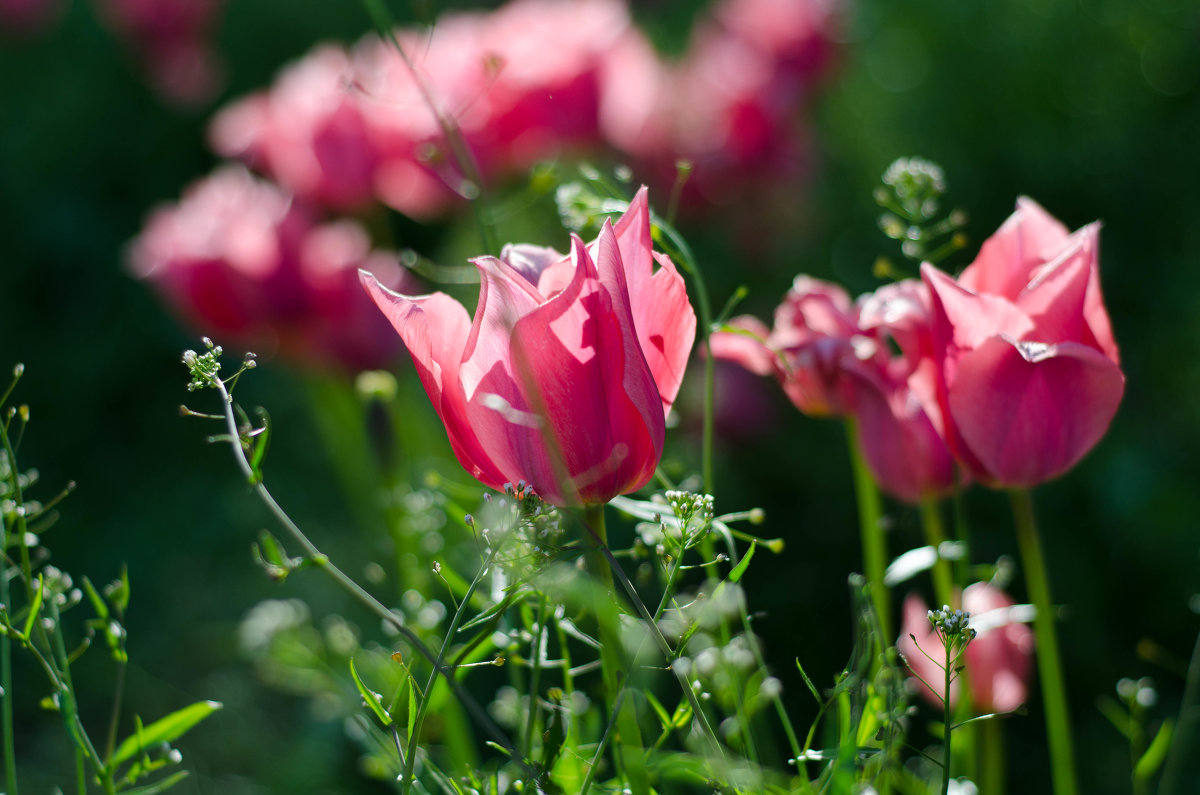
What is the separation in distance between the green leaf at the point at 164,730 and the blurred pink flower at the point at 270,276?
57 centimetres

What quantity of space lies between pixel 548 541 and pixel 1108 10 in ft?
4.50

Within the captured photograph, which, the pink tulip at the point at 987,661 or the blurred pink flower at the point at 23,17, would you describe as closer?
the pink tulip at the point at 987,661

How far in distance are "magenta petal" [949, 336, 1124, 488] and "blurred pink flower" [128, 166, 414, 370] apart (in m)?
0.60

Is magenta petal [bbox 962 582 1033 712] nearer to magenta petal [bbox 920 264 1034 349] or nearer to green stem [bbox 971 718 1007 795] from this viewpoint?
green stem [bbox 971 718 1007 795]

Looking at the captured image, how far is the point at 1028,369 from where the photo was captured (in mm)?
279

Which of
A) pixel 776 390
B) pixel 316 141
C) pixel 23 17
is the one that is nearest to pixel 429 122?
pixel 316 141

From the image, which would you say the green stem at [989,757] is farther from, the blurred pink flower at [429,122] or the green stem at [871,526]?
the blurred pink flower at [429,122]

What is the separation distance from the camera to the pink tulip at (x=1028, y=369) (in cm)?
27

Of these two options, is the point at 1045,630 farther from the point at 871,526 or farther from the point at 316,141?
the point at 316,141

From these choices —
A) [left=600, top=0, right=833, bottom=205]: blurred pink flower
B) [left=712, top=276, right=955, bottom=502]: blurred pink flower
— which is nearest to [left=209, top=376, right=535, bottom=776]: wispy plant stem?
[left=712, top=276, right=955, bottom=502]: blurred pink flower

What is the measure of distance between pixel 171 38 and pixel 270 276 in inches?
40.2

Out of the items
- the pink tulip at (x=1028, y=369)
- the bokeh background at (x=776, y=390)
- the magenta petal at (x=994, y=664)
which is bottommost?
the bokeh background at (x=776, y=390)

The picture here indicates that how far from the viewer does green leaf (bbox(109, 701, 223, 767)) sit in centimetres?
27

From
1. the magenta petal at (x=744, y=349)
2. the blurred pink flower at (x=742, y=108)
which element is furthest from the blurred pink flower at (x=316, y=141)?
the magenta petal at (x=744, y=349)
